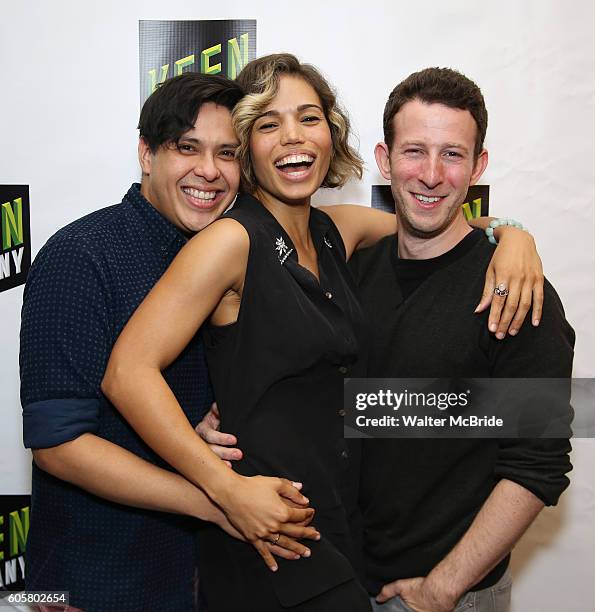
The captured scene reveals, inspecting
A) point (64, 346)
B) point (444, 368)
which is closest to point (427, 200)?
point (444, 368)

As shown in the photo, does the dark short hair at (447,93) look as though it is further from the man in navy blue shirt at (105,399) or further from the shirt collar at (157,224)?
the shirt collar at (157,224)

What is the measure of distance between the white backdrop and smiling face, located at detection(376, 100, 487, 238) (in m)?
0.62

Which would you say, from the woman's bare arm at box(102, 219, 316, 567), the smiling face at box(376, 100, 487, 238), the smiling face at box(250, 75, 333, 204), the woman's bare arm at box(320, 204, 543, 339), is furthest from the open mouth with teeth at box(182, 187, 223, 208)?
the woman's bare arm at box(320, 204, 543, 339)

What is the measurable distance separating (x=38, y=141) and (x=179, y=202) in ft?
2.73

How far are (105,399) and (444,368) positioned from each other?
23.9 inches

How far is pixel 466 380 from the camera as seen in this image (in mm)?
1260

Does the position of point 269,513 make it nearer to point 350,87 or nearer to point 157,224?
point 157,224

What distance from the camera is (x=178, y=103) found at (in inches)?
49.8

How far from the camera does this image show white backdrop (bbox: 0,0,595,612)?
1.88 m

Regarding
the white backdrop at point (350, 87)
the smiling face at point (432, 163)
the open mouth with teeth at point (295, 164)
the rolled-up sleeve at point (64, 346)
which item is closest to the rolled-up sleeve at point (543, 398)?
the smiling face at point (432, 163)

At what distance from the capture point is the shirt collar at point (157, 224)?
128 centimetres

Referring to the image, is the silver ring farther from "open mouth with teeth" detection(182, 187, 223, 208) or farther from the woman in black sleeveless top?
"open mouth with teeth" detection(182, 187, 223, 208)

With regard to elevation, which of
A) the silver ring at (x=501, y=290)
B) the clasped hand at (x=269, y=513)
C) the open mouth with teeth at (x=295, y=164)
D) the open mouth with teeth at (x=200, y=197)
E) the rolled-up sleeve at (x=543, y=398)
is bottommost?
the clasped hand at (x=269, y=513)

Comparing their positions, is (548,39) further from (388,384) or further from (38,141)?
(38,141)
